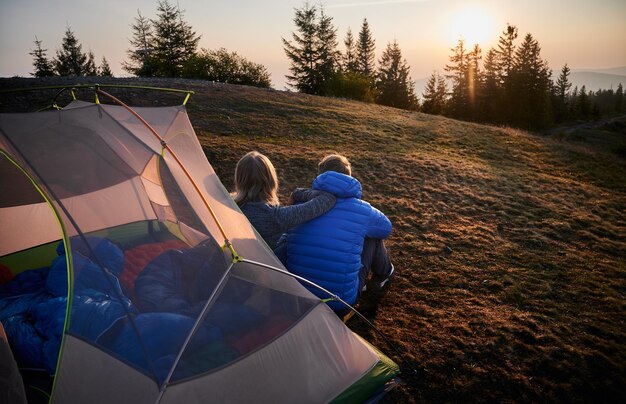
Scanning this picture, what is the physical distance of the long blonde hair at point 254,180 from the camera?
11.8 ft

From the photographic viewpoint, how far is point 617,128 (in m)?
39.5

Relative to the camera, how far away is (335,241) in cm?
366

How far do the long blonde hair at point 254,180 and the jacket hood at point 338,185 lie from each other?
454mm

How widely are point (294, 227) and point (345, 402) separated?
5.10 ft

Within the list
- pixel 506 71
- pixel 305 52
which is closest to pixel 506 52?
pixel 506 71

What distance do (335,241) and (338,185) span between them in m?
0.52

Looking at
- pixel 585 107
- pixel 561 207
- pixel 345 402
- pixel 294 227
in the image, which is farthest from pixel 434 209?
Result: pixel 585 107

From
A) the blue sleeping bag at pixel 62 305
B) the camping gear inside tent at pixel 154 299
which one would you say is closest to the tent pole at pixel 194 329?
the camping gear inside tent at pixel 154 299

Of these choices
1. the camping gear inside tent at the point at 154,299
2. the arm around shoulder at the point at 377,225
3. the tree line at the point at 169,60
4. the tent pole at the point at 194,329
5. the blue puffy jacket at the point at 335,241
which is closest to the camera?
the tent pole at the point at 194,329

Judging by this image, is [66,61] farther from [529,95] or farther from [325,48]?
[529,95]

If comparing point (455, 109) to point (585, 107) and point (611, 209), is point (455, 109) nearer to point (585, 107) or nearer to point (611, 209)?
point (585, 107)

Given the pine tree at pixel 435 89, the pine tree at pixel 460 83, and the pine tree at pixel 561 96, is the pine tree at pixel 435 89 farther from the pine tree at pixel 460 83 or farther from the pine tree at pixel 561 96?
the pine tree at pixel 561 96

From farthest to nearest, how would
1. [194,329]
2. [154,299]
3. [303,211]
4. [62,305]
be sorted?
[303,211] < [62,305] < [154,299] < [194,329]

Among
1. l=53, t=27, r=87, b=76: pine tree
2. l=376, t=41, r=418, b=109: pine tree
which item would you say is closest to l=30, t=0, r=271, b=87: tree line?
l=53, t=27, r=87, b=76: pine tree
